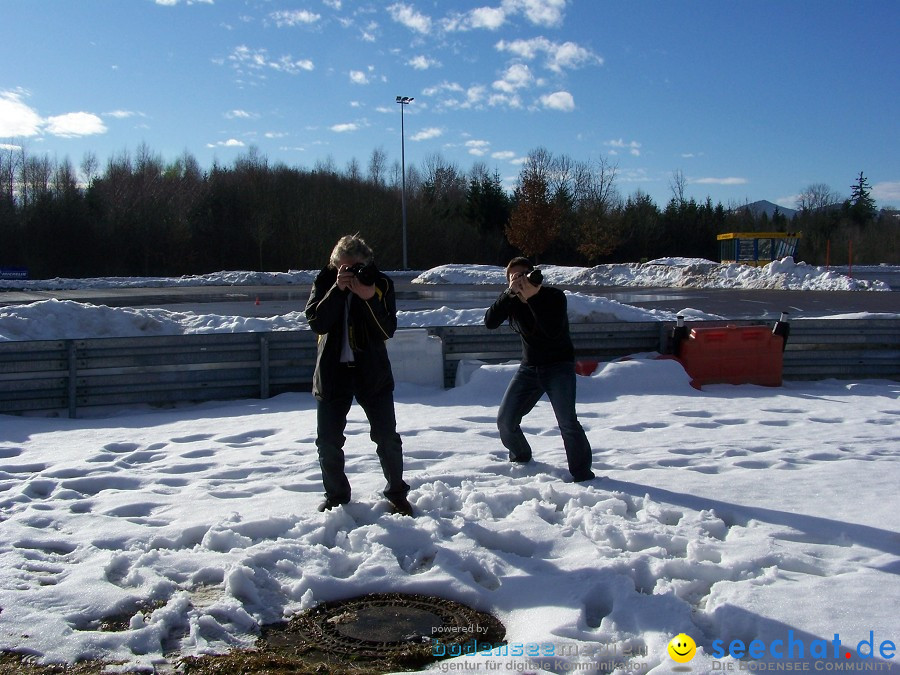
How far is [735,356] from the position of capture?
10.4 m

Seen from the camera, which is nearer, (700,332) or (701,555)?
(701,555)

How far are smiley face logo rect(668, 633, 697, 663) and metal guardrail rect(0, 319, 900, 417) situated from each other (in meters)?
7.01

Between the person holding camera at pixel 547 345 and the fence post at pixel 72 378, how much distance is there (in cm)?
523

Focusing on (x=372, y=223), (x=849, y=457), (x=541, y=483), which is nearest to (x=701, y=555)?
(x=541, y=483)

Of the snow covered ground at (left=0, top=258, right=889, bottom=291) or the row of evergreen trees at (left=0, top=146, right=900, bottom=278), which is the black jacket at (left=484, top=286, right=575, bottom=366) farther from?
the row of evergreen trees at (left=0, top=146, right=900, bottom=278)

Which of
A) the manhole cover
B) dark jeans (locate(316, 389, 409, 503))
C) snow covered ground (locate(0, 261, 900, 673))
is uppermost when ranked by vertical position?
dark jeans (locate(316, 389, 409, 503))

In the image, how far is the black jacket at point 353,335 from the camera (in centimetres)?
509

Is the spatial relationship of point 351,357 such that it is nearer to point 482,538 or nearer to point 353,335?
point 353,335

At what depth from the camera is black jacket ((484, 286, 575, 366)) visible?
5984mm

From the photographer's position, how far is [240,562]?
4449 millimetres

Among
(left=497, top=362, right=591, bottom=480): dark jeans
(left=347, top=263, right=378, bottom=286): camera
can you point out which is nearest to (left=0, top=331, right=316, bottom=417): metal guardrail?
(left=497, top=362, right=591, bottom=480): dark jeans

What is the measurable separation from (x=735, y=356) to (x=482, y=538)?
6.57 m

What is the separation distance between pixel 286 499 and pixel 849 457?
15.5 feet

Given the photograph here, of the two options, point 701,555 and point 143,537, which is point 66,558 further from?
point 701,555
